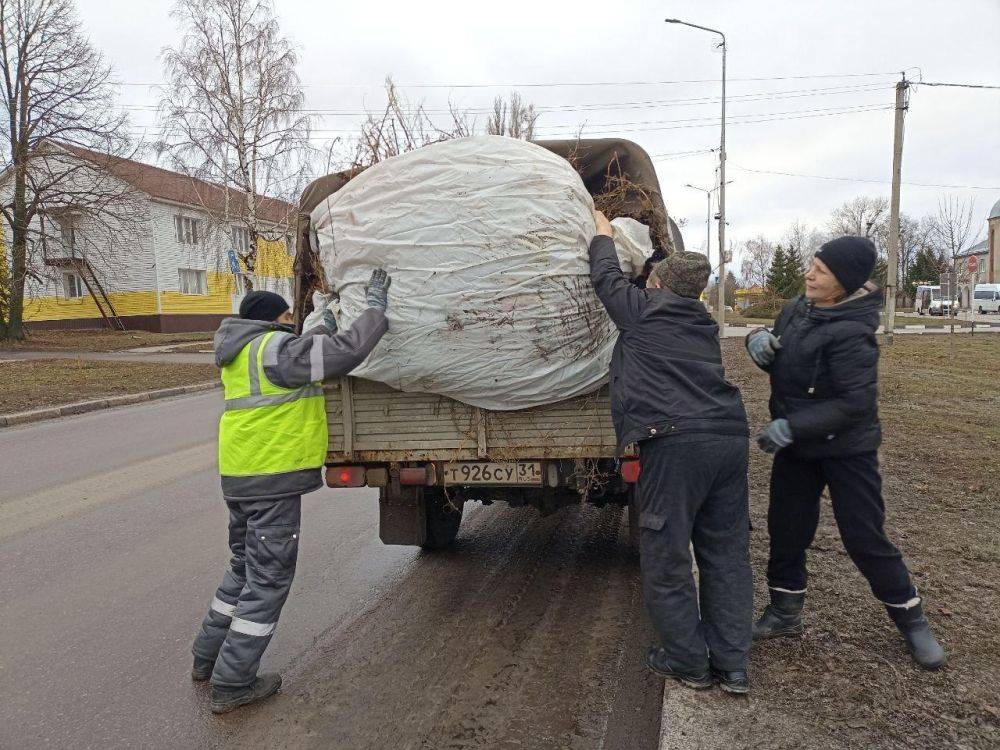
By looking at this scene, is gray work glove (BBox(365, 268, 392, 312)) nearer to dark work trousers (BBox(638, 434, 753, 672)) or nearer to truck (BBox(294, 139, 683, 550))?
truck (BBox(294, 139, 683, 550))

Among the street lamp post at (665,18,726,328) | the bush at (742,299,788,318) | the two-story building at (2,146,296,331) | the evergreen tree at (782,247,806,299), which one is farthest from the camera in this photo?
the evergreen tree at (782,247,806,299)

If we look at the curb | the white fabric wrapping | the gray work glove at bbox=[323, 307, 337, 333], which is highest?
the white fabric wrapping

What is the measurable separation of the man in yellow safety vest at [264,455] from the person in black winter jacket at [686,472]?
116 cm

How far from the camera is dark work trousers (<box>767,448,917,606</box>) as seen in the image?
10.2 ft

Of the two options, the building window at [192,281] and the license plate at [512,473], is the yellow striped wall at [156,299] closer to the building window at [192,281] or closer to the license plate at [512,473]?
the building window at [192,281]

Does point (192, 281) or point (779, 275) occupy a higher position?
point (779, 275)

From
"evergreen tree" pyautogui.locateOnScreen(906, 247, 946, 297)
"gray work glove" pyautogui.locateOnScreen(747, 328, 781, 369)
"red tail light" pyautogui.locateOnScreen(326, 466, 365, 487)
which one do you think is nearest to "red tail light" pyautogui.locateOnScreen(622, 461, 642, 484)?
"gray work glove" pyautogui.locateOnScreen(747, 328, 781, 369)

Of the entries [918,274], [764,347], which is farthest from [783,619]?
[918,274]

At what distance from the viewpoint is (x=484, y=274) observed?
11.3 feet

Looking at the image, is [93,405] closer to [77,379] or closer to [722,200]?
[77,379]

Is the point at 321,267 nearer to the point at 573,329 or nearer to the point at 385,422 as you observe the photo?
the point at 385,422

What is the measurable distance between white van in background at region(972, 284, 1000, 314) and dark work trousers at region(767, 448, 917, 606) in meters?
58.6

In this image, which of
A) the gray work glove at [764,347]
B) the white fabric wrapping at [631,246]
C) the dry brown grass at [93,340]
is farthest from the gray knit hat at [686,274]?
the dry brown grass at [93,340]

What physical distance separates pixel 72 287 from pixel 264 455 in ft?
126
